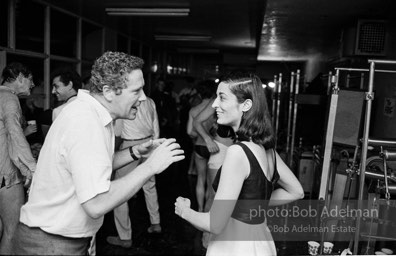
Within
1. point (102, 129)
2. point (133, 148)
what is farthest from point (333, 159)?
point (102, 129)

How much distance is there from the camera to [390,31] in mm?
4699

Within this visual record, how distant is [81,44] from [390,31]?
4.41 metres

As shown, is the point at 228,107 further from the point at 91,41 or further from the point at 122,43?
the point at 122,43

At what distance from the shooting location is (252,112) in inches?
67.5

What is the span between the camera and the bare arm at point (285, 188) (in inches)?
73.6

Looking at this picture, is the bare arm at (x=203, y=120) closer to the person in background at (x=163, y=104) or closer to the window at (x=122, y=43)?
the person in background at (x=163, y=104)

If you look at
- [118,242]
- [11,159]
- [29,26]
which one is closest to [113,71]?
[11,159]

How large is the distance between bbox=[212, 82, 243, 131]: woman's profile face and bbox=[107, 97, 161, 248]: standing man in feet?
6.62

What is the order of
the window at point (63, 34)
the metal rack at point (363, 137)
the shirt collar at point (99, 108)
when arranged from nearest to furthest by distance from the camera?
the shirt collar at point (99, 108) < the metal rack at point (363, 137) < the window at point (63, 34)

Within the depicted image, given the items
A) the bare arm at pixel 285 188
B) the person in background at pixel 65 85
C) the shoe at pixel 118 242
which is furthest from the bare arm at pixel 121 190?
the shoe at pixel 118 242

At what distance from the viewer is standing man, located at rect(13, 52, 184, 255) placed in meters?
1.36

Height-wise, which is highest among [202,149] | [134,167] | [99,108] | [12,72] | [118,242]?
[12,72]

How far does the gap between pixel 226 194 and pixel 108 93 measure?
584 millimetres

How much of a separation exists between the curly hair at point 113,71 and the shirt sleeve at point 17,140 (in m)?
1.49
